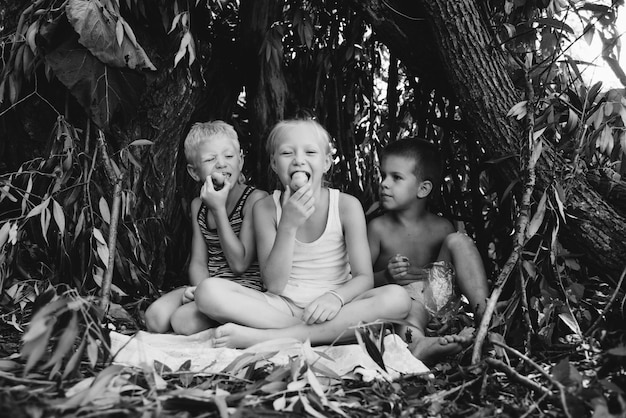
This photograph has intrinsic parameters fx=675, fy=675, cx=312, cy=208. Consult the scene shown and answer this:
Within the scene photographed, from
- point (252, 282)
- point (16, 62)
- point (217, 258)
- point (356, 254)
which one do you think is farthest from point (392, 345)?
point (16, 62)

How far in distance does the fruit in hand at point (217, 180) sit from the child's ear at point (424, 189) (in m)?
0.89

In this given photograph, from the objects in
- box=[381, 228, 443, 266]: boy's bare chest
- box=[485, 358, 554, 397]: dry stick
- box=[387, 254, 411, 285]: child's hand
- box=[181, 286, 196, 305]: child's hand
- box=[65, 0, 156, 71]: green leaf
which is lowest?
box=[181, 286, 196, 305]: child's hand

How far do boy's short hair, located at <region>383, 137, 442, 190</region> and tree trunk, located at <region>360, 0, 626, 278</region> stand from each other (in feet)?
1.38

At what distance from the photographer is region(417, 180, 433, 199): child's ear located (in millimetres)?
3070

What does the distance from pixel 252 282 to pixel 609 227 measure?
1.46 metres

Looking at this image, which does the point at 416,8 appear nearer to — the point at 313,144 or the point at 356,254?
the point at 313,144

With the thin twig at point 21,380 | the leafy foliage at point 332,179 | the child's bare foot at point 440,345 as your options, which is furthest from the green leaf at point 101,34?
the child's bare foot at point 440,345

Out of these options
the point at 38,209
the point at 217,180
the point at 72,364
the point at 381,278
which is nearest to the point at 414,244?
the point at 381,278

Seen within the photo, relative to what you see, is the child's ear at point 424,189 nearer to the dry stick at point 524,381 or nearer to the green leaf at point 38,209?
the dry stick at point 524,381

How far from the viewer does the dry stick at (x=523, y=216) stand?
6.75 feet

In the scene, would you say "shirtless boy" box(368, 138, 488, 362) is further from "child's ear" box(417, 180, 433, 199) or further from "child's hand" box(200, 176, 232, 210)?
"child's hand" box(200, 176, 232, 210)

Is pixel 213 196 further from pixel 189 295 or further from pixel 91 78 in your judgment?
pixel 91 78

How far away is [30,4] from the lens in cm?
289

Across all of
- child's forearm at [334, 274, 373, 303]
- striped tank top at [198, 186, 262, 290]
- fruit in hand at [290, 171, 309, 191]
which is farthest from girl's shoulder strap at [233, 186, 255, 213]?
child's forearm at [334, 274, 373, 303]
